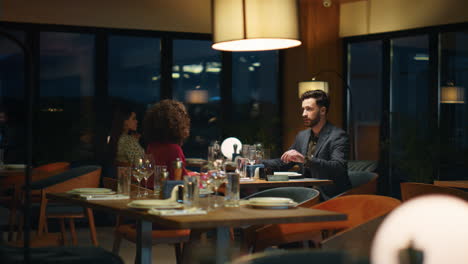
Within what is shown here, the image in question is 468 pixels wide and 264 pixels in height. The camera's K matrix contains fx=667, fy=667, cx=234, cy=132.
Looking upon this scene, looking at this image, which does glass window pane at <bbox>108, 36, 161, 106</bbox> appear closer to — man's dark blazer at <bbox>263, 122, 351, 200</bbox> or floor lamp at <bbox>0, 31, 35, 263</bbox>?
man's dark blazer at <bbox>263, 122, 351, 200</bbox>

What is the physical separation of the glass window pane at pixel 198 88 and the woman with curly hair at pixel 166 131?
4420 millimetres

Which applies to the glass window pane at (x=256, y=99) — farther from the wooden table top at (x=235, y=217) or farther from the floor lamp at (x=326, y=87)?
the wooden table top at (x=235, y=217)

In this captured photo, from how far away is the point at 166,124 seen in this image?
5055 millimetres

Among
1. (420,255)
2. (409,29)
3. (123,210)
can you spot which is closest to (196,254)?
(420,255)

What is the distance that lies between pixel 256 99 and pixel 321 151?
4.10 meters

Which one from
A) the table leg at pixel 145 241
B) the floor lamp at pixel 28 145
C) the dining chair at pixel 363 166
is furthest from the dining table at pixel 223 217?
the dining chair at pixel 363 166

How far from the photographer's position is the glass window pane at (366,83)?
9.73m

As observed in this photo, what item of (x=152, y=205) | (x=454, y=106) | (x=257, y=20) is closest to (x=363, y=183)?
(x=257, y=20)

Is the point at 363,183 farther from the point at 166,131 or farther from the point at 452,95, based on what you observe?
the point at 452,95

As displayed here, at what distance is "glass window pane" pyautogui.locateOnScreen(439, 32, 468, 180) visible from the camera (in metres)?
8.52

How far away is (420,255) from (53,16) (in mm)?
7675

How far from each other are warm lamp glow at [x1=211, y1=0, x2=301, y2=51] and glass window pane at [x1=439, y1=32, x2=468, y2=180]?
527 centimetres

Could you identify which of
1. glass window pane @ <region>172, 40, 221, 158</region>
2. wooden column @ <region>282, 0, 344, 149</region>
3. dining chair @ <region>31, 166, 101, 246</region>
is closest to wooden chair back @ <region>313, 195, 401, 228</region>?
dining chair @ <region>31, 166, 101, 246</region>

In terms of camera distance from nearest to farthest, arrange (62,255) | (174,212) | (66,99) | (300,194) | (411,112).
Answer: (174,212) → (62,255) → (300,194) → (66,99) → (411,112)
